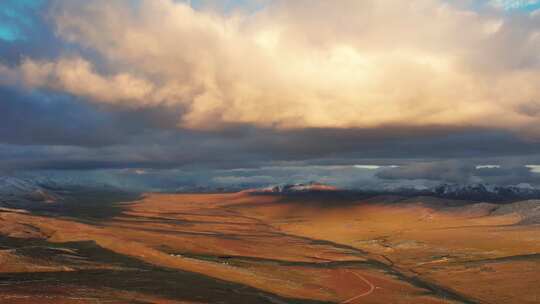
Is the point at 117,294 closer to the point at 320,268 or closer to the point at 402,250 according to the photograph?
the point at 320,268

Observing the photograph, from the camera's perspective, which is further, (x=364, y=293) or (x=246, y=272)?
(x=246, y=272)

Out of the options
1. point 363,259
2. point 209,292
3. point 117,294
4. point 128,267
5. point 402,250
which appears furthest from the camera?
point 402,250

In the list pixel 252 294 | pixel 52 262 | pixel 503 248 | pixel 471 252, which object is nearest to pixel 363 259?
pixel 471 252

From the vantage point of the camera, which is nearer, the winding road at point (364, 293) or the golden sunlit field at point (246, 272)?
the golden sunlit field at point (246, 272)

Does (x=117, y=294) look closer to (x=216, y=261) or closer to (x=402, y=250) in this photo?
(x=216, y=261)

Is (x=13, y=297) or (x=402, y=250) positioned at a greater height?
(x=13, y=297)

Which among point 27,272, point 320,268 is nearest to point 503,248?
point 320,268

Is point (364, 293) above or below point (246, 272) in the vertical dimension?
below

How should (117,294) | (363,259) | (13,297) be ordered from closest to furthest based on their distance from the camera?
(13,297), (117,294), (363,259)

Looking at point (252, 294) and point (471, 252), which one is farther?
point (471, 252)

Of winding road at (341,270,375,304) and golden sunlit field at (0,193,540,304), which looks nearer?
golden sunlit field at (0,193,540,304)
